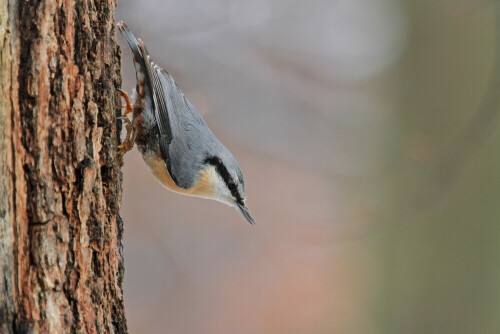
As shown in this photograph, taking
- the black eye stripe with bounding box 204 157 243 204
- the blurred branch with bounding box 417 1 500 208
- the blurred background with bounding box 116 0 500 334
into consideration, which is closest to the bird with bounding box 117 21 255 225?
the black eye stripe with bounding box 204 157 243 204

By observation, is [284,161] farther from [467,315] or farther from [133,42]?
[133,42]

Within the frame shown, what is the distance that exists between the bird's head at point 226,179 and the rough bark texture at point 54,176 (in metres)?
1.07

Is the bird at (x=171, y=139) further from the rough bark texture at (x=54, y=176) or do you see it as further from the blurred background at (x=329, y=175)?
the blurred background at (x=329, y=175)

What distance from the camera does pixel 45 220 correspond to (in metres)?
1.45

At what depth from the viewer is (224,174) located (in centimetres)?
282

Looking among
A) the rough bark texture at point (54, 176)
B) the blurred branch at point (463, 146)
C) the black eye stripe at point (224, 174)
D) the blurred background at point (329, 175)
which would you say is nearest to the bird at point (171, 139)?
the black eye stripe at point (224, 174)

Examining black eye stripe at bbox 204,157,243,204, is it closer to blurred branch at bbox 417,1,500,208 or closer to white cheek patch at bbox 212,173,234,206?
white cheek patch at bbox 212,173,234,206

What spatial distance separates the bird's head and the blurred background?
1.14 metres

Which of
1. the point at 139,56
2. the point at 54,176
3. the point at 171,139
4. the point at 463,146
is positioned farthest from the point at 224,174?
the point at 463,146

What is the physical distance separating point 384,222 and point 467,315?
2.74 ft

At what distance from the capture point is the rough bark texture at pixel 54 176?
4.57 feet

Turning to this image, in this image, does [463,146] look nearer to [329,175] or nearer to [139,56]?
[329,175]

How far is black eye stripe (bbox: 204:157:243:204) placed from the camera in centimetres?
277

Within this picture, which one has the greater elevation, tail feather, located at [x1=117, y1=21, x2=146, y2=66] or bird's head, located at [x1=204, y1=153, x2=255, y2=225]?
tail feather, located at [x1=117, y1=21, x2=146, y2=66]
